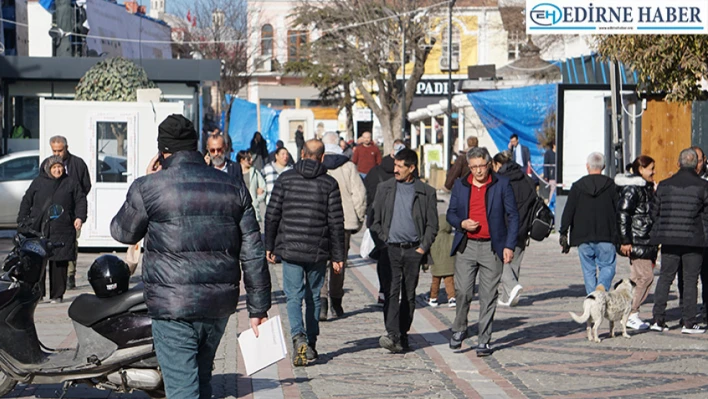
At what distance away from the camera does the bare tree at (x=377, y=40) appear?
4431cm

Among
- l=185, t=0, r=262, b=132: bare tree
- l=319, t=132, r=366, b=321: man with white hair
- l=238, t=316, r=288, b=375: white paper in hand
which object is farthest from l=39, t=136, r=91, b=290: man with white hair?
l=185, t=0, r=262, b=132: bare tree

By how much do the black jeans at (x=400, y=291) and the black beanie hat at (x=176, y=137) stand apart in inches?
170

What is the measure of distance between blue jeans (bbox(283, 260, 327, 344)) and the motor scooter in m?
2.12

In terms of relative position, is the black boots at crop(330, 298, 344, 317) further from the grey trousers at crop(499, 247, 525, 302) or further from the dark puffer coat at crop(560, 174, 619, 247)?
the dark puffer coat at crop(560, 174, 619, 247)

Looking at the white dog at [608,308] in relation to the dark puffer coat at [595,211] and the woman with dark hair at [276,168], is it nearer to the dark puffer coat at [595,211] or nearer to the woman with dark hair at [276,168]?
the dark puffer coat at [595,211]

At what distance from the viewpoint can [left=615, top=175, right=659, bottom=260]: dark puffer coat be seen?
1095cm

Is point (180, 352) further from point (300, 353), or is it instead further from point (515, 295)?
point (515, 295)

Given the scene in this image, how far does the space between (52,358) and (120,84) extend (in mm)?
11413

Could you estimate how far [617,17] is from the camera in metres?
14.2

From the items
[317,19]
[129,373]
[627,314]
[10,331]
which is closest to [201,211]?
[129,373]

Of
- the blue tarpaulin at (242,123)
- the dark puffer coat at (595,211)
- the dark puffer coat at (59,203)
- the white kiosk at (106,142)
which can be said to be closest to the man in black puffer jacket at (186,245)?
the dark puffer coat at (595,211)

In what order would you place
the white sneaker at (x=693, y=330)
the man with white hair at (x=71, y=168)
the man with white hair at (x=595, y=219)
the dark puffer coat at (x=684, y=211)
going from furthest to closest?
the man with white hair at (x=71, y=168) → the man with white hair at (x=595, y=219) → the white sneaker at (x=693, y=330) → the dark puffer coat at (x=684, y=211)

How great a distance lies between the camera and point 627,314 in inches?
416

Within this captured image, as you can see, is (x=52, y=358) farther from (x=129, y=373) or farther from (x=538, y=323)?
(x=538, y=323)
